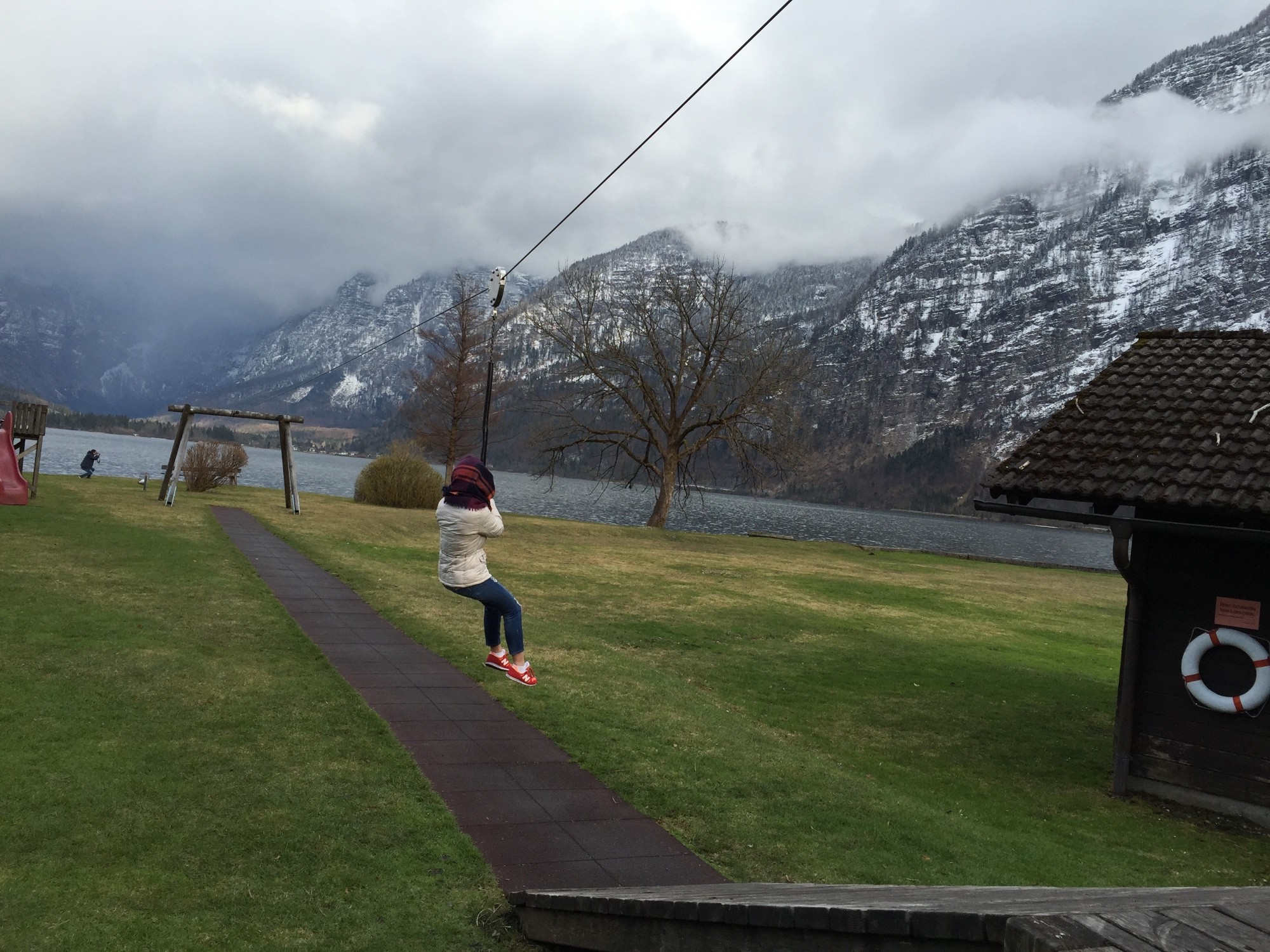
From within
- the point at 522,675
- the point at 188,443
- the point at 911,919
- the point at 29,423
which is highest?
the point at 29,423

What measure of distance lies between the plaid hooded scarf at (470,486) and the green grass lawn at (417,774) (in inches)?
76.8

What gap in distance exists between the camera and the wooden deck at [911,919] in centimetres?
192

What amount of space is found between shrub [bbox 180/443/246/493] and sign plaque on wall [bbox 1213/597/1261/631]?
31317 mm

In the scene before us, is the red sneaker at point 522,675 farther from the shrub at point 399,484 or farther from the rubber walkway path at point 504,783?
the shrub at point 399,484

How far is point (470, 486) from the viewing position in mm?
8516

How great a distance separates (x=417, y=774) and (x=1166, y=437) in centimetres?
793

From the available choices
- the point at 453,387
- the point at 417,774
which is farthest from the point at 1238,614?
the point at 453,387

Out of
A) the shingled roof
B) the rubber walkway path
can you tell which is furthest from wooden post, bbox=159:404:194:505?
the shingled roof

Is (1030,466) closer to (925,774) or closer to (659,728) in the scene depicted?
(925,774)

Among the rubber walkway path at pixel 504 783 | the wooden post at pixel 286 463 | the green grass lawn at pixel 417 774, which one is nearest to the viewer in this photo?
the green grass lawn at pixel 417 774

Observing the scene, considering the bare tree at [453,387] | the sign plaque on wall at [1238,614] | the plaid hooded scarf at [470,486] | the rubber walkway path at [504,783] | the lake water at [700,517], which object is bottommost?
the lake water at [700,517]

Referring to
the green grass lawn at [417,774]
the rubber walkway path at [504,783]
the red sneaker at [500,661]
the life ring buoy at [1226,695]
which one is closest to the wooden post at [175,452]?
the green grass lawn at [417,774]

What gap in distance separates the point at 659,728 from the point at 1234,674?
209 inches

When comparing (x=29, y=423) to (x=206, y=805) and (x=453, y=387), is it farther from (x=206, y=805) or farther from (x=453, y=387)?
(x=453, y=387)
